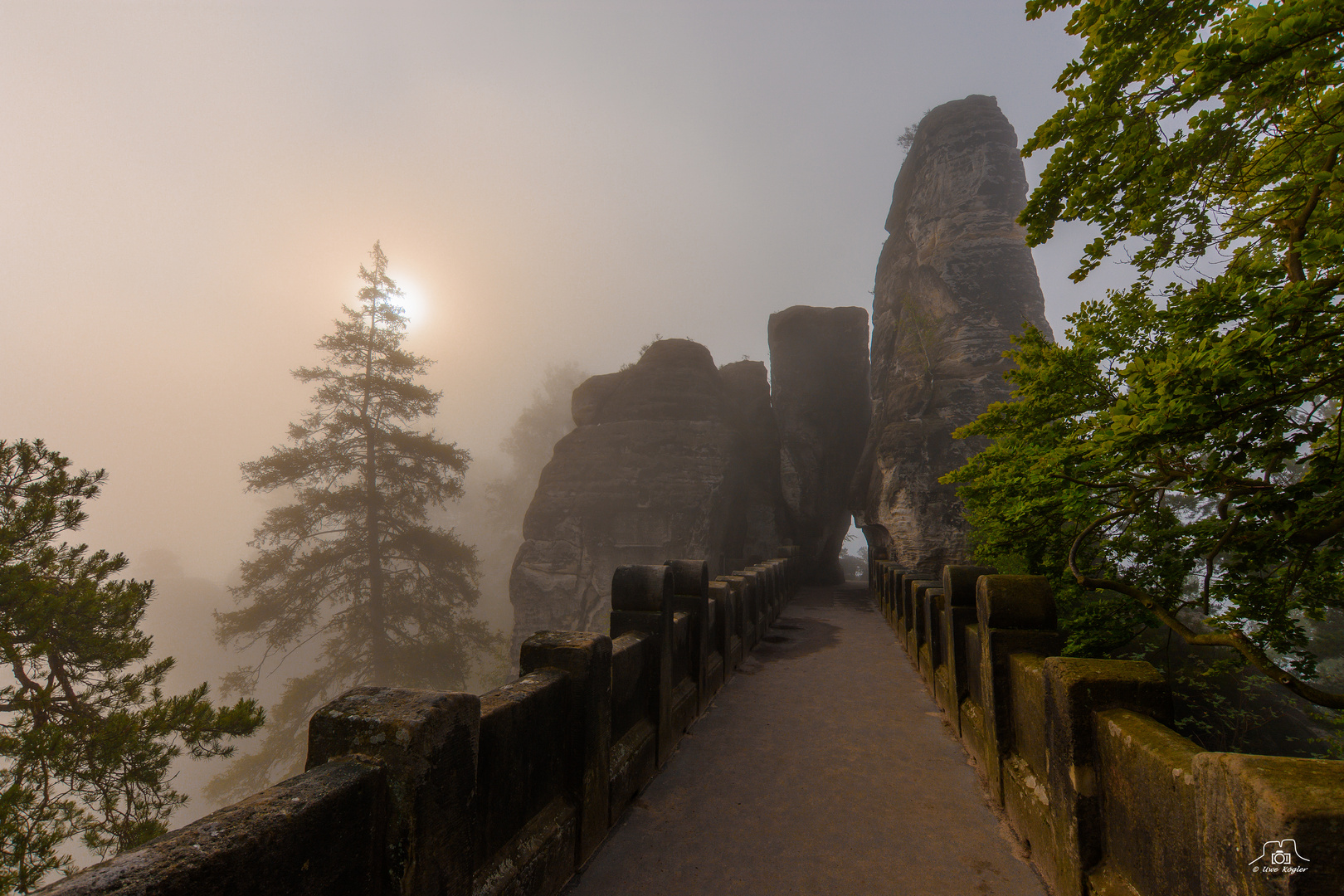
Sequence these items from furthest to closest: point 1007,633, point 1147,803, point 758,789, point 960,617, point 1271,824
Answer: point 960,617 → point 758,789 → point 1007,633 → point 1147,803 → point 1271,824

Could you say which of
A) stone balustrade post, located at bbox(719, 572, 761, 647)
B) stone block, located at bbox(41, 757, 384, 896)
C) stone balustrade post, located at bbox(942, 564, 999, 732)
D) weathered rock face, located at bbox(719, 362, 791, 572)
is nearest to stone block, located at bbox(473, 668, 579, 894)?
stone block, located at bbox(41, 757, 384, 896)

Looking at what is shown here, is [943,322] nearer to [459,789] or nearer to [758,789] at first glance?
[758,789]

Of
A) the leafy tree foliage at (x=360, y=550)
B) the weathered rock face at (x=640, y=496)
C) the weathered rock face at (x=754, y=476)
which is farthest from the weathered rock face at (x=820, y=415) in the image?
the leafy tree foliage at (x=360, y=550)

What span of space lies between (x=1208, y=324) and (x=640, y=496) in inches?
918

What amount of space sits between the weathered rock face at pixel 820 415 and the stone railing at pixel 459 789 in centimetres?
2572

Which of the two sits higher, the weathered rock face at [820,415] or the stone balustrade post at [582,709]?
the weathered rock face at [820,415]

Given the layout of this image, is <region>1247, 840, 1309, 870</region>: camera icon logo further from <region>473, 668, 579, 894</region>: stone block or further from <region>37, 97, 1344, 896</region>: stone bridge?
<region>473, 668, 579, 894</region>: stone block

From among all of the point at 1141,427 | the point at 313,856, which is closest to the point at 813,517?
the point at 1141,427

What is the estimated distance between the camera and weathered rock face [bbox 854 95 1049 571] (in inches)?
826

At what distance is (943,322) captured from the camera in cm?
2352

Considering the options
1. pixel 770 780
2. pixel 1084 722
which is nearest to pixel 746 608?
pixel 770 780

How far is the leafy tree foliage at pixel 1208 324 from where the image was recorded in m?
2.88

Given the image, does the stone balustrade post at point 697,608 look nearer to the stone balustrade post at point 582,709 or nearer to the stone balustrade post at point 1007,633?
the stone balustrade post at point 582,709

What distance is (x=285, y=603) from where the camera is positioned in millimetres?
18109
